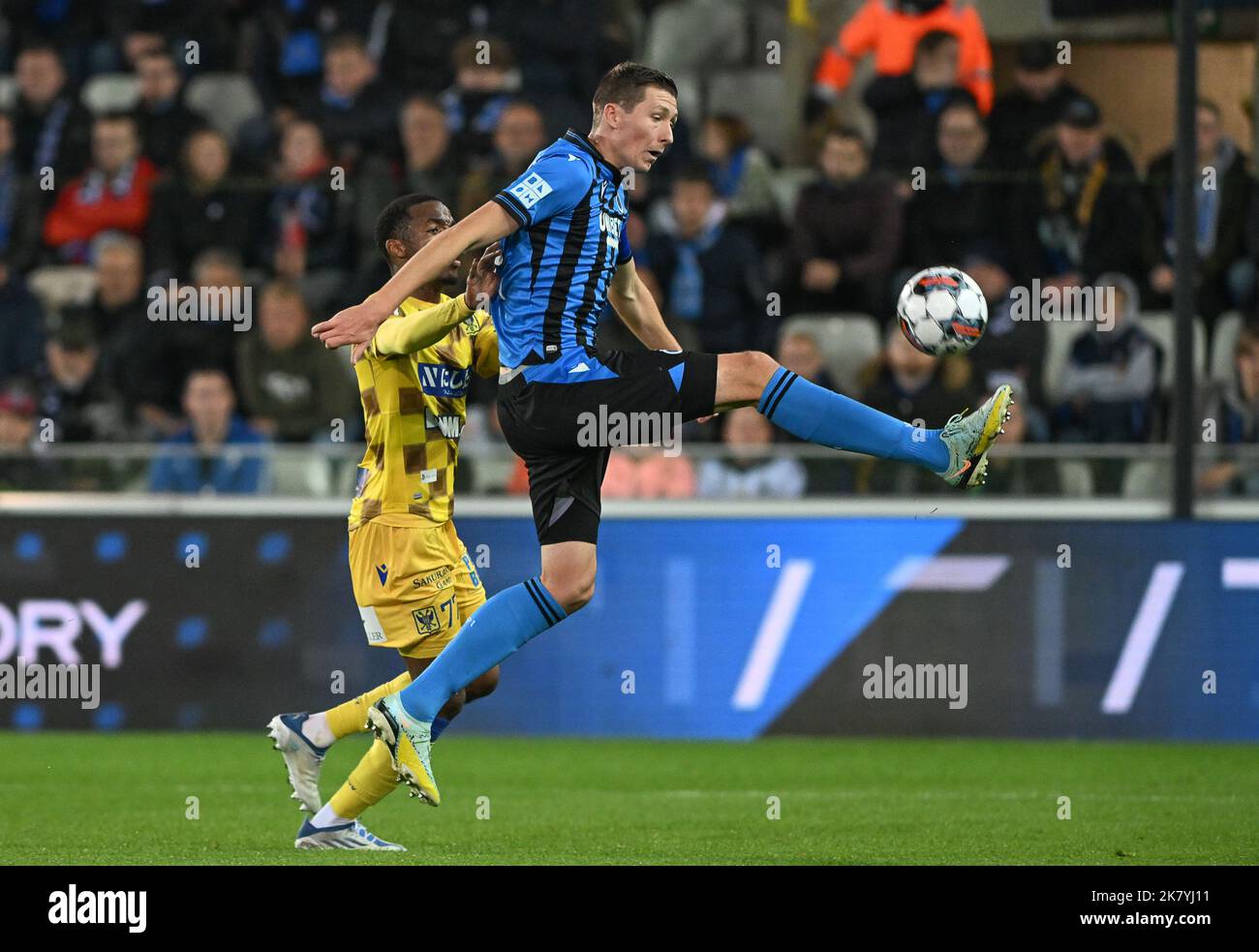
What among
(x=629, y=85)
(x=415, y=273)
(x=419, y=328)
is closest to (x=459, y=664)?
(x=419, y=328)

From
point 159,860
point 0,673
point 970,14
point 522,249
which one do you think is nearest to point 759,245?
point 970,14

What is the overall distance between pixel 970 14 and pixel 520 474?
3.49 meters

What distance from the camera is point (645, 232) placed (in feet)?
34.7

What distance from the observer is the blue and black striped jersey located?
5.54 meters

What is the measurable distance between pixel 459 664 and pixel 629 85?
1.66 meters

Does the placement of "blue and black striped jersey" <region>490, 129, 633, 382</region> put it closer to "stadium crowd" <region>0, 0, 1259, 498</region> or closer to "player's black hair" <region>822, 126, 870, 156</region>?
"stadium crowd" <region>0, 0, 1259, 498</region>

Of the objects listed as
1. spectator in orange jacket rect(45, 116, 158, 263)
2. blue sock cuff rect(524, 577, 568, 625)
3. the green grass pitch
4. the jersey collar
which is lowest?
the green grass pitch

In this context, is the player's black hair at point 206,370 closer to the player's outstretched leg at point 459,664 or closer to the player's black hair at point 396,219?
the player's black hair at point 396,219

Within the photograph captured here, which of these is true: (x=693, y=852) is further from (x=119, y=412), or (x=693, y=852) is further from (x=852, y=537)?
(x=119, y=412)

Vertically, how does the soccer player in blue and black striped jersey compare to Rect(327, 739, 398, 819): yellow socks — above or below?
above

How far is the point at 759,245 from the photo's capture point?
10.5m

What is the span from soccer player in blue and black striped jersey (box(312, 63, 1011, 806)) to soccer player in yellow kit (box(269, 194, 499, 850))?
487 mm

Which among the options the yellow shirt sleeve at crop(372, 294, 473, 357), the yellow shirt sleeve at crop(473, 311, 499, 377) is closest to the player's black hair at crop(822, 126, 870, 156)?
the yellow shirt sleeve at crop(473, 311, 499, 377)

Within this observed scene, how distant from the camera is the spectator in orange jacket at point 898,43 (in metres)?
10.6
